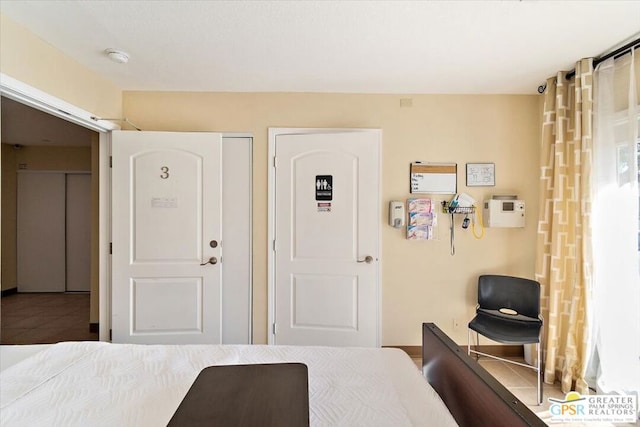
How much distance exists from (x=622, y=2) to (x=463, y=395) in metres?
2.14

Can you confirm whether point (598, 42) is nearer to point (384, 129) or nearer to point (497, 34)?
point (497, 34)

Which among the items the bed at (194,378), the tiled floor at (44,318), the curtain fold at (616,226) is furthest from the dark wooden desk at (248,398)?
the tiled floor at (44,318)

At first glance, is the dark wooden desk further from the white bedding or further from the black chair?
the black chair

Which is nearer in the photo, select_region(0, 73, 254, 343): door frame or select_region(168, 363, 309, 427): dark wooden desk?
select_region(168, 363, 309, 427): dark wooden desk

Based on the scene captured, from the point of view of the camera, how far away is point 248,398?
3.17 feet

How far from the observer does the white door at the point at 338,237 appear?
259 cm

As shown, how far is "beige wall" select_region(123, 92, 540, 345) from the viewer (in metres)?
2.67

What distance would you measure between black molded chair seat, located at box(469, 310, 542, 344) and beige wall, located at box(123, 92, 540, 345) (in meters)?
0.35

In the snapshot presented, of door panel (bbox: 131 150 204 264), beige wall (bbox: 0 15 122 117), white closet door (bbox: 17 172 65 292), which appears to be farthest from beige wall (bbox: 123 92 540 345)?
white closet door (bbox: 17 172 65 292)

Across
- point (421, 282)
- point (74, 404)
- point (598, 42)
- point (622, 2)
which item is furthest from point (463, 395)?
point (598, 42)

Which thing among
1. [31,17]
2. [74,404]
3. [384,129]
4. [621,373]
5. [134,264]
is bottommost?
[621,373]

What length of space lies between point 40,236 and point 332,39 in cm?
560

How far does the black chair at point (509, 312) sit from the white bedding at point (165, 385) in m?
1.18

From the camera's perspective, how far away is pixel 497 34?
180 centimetres
